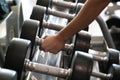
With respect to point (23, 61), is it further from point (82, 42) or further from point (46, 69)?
point (82, 42)

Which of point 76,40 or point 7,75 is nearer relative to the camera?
point 7,75

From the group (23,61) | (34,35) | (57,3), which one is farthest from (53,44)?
(57,3)

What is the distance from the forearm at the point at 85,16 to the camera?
2.94 feet

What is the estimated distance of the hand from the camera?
99cm

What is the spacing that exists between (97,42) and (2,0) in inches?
35.6

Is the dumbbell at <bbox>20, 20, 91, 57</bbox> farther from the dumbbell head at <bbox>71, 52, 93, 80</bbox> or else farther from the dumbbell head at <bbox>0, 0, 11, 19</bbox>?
the dumbbell head at <bbox>0, 0, 11, 19</bbox>

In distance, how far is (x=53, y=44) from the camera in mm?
987

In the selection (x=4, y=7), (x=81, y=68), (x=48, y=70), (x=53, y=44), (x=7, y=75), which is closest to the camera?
(x=7, y=75)

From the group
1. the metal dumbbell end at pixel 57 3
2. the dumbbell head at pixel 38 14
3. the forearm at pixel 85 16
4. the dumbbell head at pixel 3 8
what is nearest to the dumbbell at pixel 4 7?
the dumbbell head at pixel 3 8

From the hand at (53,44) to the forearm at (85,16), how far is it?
0.07 feet

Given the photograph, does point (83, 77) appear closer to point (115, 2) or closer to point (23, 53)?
point (23, 53)

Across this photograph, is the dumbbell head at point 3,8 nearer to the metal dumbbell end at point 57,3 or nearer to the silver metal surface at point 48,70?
the metal dumbbell end at point 57,3

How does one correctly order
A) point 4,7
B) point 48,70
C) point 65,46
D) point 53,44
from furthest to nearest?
point 4,7, point 65,46, point 53,44, point 48,70

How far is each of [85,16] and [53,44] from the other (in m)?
0.19
